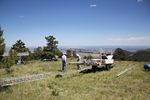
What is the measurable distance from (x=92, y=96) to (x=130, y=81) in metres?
5.09

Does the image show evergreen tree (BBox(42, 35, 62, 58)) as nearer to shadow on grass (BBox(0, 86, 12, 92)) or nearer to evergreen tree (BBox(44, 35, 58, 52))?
evergreen tree (BBox(44, 35, 58, 52))

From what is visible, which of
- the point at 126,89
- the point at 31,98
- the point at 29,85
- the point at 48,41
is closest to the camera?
the point at 31,98

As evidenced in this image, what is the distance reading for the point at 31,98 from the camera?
11195 mm

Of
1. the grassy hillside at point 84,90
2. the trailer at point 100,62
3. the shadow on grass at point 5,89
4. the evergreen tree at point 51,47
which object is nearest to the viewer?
the grassy hillside at point 84,90

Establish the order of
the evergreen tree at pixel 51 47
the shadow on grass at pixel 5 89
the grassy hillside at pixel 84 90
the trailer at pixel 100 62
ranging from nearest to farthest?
the grassy hillside at pixel 84 90 < the shadow on grass at pixel 5 89 < the trailer at pixel 100 62 < the evergreen tree at pixel 51 47

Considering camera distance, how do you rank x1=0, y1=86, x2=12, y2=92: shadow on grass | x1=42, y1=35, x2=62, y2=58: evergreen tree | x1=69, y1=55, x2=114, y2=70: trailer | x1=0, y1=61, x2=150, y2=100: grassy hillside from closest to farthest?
x1=0, y1=61, x2=150, y2=100: grassy hillside < x1=0, y1=86, x2=12, y2=92: shadow on grass < x1=69, y1=55, x2=114, y2=70: trailer < x1=42, y1=35, x2=62, y2=58: evergreen tree

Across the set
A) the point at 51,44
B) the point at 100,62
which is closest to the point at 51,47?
the point at 51,44

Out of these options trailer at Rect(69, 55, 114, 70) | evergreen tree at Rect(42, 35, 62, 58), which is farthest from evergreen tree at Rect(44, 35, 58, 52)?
trailer at Rect(69, 55, 114, 70)

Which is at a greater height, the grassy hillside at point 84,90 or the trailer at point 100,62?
the trailer at point 100,62

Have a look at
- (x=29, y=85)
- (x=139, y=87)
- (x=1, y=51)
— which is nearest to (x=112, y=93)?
(x=139, y=87)

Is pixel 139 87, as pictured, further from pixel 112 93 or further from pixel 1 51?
pixel 1 51

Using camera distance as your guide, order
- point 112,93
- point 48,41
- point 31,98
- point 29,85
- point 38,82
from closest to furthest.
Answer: point 31,98 < point 112,93 < point 29,85 < point 38,82 < point 48,41

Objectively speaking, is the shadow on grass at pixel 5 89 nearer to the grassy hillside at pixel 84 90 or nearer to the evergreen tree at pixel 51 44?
the grassy hillside at pixel 84 90

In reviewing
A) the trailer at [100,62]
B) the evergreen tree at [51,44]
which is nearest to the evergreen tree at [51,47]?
the evergreen tree at [51,44]
